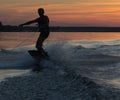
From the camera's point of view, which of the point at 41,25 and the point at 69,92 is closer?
the point at 69,92

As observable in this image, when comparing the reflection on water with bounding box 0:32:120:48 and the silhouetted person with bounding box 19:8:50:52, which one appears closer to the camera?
the silhouetted person with bounding box 19:8:50:52

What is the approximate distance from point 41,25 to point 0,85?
5363 millimetres

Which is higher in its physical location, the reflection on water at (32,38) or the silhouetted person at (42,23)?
the silhouetted person at (42,23)

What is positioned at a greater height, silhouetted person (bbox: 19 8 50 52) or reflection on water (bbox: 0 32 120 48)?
silhouetted person (bbox: 19 8 50 52)

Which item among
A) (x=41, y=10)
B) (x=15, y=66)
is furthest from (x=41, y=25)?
(x=15, y=66)

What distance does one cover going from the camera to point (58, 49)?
22.2 m

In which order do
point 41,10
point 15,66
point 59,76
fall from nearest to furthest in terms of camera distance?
point 59,76, point 41,10, point 15,66

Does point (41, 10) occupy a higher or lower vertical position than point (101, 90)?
higher

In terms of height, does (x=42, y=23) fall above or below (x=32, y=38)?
above

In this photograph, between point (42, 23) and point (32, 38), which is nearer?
point (42, 23)

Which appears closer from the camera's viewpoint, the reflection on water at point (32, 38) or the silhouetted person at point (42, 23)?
the silhouetted person at point (42, 23)

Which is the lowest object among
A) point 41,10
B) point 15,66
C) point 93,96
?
point 15,66

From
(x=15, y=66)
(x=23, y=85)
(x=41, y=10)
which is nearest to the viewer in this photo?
(x=23, y=85)

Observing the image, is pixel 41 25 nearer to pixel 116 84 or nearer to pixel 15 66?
pixel 15 66
